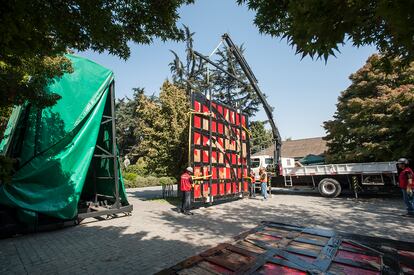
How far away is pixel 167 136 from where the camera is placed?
13.0m

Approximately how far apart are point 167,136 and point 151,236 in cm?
717

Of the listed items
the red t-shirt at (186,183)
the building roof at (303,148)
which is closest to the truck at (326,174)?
the red t-shirt at (186,183)

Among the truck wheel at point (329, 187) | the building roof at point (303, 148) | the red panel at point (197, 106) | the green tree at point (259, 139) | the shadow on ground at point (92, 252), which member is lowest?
the shadow on ground at point (92, 252)

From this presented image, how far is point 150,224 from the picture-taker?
25.7 feet

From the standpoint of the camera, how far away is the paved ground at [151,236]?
4.55 meters

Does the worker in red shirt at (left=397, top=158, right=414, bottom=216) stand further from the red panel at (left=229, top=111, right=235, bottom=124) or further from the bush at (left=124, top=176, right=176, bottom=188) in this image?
the bush at (left=124, top=176, right=176, bottom=188)

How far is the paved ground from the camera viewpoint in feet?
14.9

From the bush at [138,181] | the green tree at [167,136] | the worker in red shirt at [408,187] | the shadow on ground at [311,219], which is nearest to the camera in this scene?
the shadow on ground at [311,219]

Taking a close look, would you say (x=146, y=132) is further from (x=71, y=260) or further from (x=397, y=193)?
(x=397, y=193)

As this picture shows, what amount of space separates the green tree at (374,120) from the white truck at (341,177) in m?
2.14

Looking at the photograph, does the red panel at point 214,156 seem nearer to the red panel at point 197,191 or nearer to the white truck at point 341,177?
the red panel at point 197,191

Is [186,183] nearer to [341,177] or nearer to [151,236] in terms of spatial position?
[151,236]

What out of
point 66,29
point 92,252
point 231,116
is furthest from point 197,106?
point 66,29

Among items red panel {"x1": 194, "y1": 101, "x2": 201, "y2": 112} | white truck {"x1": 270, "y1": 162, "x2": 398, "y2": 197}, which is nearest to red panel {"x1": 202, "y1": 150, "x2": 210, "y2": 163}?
red panel {"x1": 194, "y1": 101, "x2": 201, "y2": 112}
